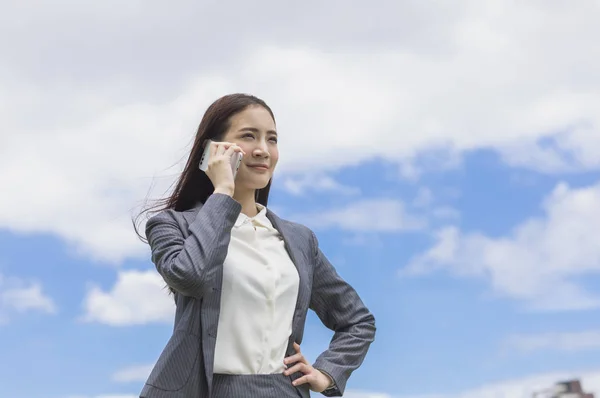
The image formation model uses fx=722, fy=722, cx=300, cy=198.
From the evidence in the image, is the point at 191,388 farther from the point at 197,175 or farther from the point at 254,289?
the point at 197,175

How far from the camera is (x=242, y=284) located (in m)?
2.60

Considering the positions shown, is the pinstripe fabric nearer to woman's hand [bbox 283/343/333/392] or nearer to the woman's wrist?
woman's hand [bbox 283/343/333/392]

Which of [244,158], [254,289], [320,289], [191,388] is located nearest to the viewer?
[191,388]

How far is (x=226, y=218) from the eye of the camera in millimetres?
2592

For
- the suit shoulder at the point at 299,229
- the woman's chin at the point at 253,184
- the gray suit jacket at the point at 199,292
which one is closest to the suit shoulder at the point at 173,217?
the gray suit jacket at the point at 199,292

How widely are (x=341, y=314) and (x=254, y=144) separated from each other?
0.82 meters

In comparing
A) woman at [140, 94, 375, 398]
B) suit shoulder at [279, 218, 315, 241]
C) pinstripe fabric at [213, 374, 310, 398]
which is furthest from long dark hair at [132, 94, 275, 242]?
pinstripe fabric at [213, 374, 310, 398]

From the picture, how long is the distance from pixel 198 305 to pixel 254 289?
0.71 feet

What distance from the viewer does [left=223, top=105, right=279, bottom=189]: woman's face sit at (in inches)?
111

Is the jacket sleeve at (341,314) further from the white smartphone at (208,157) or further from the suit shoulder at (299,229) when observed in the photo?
the white smartphone at (208,157)

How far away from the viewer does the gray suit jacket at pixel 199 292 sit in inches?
96.2

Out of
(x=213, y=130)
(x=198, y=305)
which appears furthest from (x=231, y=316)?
(x=213, y=130)

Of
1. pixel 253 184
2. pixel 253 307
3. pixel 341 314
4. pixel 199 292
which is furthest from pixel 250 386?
pixel 253 184

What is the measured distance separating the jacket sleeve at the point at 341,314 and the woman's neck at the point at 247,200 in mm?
348
